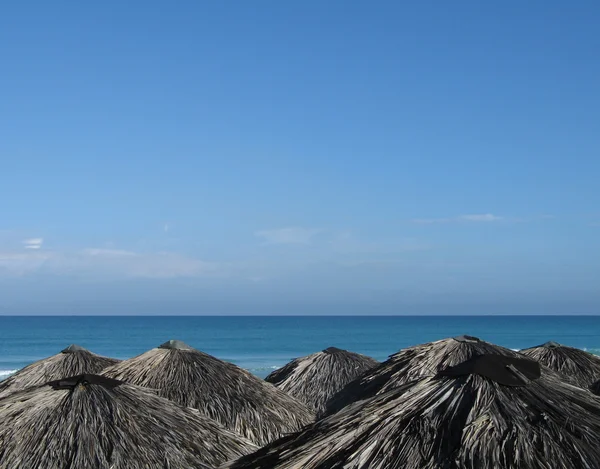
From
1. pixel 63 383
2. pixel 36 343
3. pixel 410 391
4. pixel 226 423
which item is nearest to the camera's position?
pixel 410 391

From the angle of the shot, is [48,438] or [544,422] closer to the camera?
[544,422]

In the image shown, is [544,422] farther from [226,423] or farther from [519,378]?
[226,423]

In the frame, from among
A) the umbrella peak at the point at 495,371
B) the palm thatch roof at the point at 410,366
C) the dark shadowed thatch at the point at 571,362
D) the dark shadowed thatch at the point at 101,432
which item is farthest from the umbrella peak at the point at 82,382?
the dark shadowed thatch at the point at 571,362

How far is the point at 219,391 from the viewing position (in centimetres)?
971

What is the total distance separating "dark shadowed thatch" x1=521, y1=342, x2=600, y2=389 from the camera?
12.6 meters

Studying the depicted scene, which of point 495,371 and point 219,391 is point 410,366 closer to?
point 219,391

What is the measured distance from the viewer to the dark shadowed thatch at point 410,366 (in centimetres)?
810

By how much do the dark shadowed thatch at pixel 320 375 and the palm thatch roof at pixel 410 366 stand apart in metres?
4.94

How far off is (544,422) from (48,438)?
155 inches

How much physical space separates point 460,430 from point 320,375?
33.7 ft

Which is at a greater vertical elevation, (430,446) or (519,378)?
(519,378)

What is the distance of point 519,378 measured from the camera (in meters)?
4.53

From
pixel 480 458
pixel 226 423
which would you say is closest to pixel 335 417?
pixel 480 458

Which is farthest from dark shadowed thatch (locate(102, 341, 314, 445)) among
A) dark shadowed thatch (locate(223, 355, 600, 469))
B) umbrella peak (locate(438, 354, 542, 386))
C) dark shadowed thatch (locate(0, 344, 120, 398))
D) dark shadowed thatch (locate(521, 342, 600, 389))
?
umbrella peak (locate(438, 354, 542, 386))
